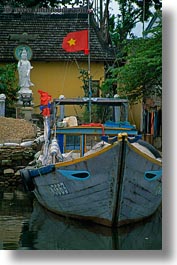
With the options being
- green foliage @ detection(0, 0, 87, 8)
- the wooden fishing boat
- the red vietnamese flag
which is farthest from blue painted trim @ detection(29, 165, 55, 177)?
green foliage @ detection(0, 0, 87, 8)

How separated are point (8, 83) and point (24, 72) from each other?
1.33 feet

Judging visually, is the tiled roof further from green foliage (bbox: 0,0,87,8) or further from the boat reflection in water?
the boat reflection in water

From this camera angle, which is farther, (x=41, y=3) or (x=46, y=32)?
(x=41, y=3)

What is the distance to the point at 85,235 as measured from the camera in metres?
6.00

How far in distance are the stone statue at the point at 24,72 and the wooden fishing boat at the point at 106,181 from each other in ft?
18.1

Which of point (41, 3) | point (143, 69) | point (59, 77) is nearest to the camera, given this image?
point (143, 69)

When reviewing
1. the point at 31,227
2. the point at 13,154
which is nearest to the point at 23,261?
the point at 31,227

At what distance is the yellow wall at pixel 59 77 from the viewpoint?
13156 mm

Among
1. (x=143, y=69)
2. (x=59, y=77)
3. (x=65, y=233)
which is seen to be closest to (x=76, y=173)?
(x=65, y=233)

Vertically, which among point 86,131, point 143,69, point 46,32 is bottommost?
point 86,131

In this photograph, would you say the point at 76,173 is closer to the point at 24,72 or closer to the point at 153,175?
the point at 153,175

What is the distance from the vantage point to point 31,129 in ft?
33.3

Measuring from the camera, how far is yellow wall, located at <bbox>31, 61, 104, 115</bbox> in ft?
43.2

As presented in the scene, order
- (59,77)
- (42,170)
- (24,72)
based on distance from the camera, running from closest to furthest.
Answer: (42,170) < (24,72) < (59,77)
